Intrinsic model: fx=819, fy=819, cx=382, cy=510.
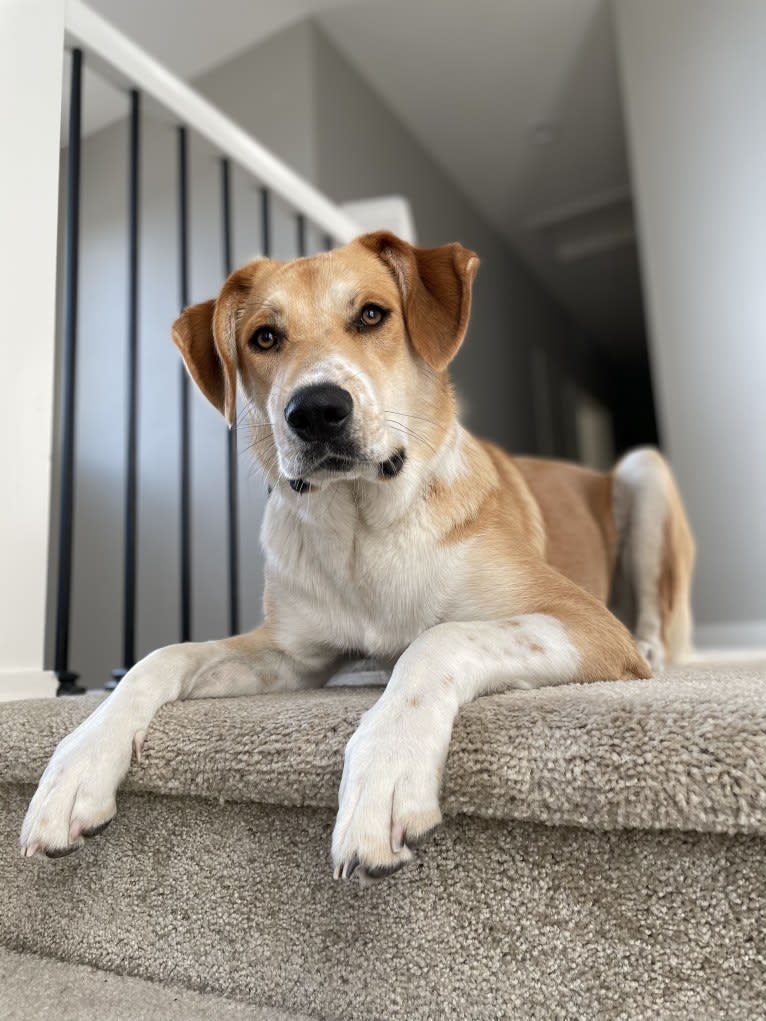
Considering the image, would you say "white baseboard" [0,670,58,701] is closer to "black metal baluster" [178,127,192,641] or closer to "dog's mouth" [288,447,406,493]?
"black metal baluster" [178,127,192,641]

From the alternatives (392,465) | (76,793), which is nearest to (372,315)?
(392,465)

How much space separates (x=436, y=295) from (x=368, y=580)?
1.54ft

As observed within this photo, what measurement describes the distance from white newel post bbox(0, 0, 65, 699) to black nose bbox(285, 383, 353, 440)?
0.49 metres

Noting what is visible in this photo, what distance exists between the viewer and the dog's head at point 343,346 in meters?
1.09

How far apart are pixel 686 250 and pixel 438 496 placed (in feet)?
10.3

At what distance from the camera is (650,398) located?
1069cm

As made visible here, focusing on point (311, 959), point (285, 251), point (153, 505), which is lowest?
point (311, 959)

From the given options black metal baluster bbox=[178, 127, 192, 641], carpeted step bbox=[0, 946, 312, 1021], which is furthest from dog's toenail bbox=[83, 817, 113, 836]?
black metal baluster bbox=[178, 127, 192, 641]

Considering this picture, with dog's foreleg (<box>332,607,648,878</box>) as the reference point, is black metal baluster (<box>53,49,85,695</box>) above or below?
above

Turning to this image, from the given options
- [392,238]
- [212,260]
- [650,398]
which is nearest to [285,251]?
[212,260]

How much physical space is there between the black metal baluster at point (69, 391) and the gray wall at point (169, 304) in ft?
5.24

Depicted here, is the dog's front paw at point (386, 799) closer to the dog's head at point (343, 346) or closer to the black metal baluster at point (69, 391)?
the dog's head at point (343, 346)

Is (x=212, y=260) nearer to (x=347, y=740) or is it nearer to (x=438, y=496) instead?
(x=438, y=496)

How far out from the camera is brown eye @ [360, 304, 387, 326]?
126 centimetres
